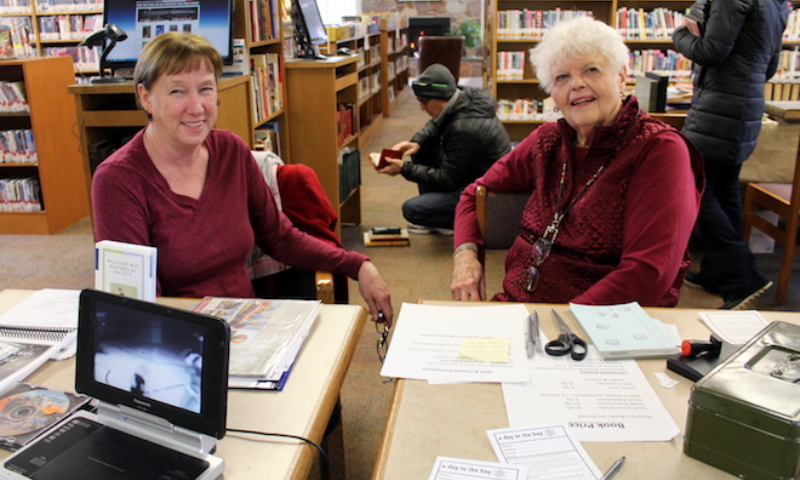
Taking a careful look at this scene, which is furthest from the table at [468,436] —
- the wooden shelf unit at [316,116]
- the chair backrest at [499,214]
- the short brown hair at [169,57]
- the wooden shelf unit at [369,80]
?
the wooden shelf unit at [369,80]

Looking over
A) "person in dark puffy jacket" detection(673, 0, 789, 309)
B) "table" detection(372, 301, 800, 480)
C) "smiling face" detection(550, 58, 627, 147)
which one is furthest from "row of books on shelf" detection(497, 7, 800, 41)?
"table" detection(372, 301, 800, 480)

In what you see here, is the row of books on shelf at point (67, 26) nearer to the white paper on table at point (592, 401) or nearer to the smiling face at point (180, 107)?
the smiling face at point (180, 107)

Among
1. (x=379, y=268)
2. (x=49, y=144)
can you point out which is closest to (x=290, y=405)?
(x=379, y=268)

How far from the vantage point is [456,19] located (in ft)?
41.3

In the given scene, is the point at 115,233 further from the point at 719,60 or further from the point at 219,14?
the point at 719,60

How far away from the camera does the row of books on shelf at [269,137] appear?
11.1 ft

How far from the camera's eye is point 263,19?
346 centimetres

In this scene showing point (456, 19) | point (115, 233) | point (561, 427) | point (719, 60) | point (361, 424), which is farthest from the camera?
point (456, 19)

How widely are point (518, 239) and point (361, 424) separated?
2.73 ft

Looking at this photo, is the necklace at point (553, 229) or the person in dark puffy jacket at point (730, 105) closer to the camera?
the necklace at point (553, 229)

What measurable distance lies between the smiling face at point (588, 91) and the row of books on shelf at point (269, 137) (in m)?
1.89

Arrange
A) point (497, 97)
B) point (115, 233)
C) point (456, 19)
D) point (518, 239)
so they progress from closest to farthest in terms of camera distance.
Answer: point (115, 233)
point (518, 239)
point (497, 97)
point (456, 19)

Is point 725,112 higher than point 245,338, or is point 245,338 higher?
point 725,112

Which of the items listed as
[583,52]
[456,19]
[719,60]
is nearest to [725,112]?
[719,60]
